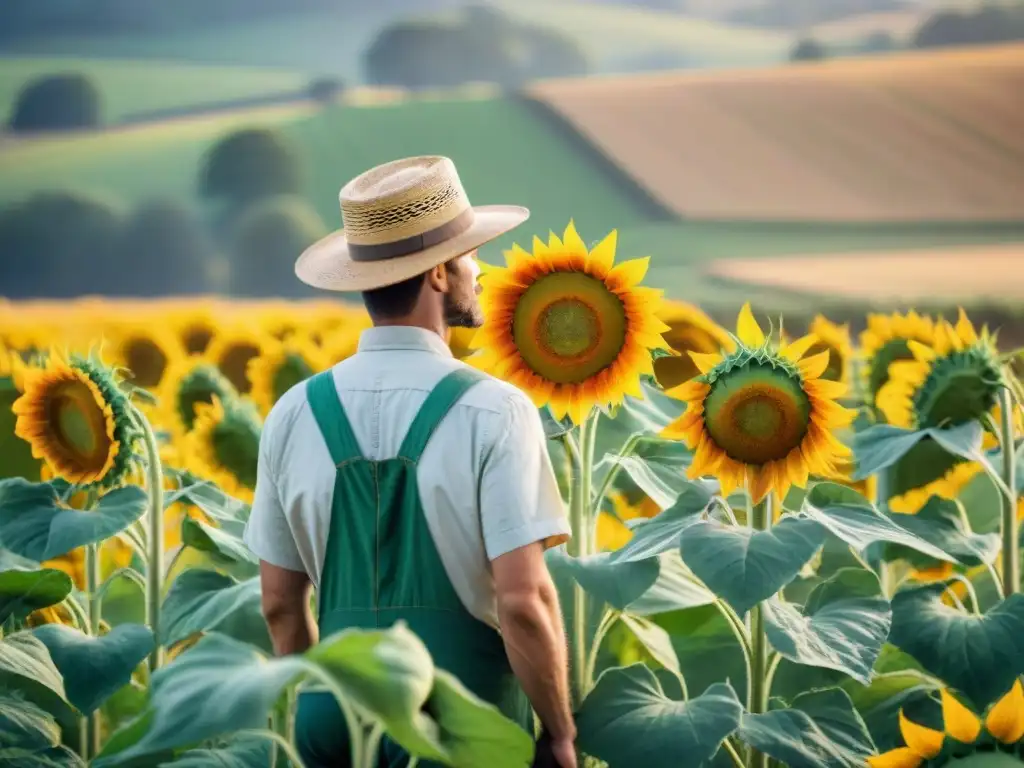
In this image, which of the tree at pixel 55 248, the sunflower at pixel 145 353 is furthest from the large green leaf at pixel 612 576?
the tree at pixel 55 248

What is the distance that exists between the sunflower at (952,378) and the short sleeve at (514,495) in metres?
1.09

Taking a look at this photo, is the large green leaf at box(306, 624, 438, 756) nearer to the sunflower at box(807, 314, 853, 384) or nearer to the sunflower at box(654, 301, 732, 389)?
the sunflower at box(654, 301, 732, 389)

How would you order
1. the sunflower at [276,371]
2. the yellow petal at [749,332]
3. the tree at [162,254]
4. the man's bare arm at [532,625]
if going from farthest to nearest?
the tree at [162,254], the sunflower at [276,371], the yellow petal at [749,332], the man's bare arm at [532,625]

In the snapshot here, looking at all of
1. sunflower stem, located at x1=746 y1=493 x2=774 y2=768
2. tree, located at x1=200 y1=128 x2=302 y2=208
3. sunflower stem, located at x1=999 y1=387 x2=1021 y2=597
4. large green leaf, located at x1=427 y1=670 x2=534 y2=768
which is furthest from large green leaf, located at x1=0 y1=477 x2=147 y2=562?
tree, located at x1=200 y1=128 x2=302 y2=208

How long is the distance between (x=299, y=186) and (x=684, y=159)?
4057mm

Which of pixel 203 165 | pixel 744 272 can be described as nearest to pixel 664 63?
pixel 744 272

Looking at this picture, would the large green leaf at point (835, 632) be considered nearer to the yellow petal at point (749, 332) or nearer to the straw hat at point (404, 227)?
the yellow petal at point (749, 332)

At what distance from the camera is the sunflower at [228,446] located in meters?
3.66

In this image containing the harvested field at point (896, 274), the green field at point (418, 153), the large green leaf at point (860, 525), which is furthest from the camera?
the green field at point (418, 153)

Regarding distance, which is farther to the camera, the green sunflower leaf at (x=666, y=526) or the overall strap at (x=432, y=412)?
the green sunflower leaf at (x=666, y=526)

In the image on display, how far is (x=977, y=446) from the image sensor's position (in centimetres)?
285

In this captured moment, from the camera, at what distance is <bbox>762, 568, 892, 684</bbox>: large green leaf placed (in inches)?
91.0

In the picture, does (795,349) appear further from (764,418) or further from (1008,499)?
(1008,499)

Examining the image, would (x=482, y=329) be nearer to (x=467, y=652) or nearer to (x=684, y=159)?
(x=467, y=652)
